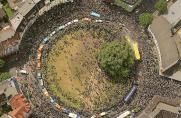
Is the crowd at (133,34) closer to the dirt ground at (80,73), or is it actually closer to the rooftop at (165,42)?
the rooftop at (165,42)

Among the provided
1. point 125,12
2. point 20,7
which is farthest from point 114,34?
point 20,7

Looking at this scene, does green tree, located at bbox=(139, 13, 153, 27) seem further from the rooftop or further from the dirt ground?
the dirt ground

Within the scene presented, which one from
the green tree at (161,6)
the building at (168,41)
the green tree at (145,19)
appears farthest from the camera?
the green tree at (161,6)

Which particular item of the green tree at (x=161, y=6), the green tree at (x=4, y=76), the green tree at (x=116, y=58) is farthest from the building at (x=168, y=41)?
the green tree at (x=4, y=76)

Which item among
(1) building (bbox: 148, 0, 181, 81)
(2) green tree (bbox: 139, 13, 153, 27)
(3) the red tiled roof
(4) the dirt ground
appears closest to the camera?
(3) the red tiled roof

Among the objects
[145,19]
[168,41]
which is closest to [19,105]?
[145,19]

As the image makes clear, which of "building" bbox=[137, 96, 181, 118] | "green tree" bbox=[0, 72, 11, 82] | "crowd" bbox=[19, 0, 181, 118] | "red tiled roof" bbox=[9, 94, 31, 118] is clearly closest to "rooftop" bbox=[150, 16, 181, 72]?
"crowd" bbox=[19, 0, 181, 118]
